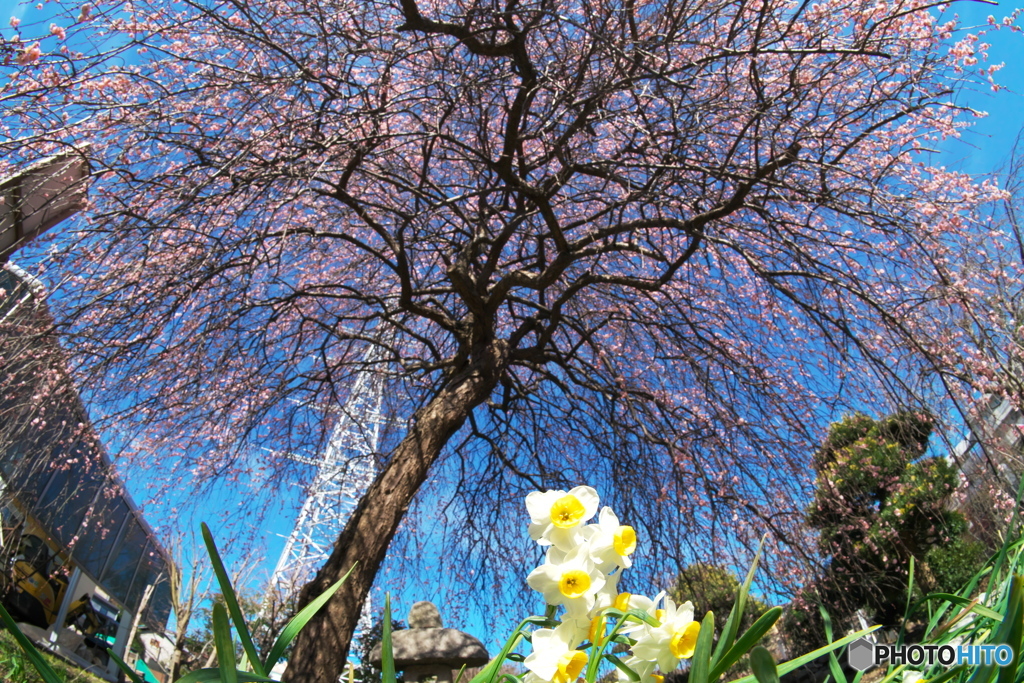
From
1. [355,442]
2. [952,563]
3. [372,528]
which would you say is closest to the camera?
[372,528]

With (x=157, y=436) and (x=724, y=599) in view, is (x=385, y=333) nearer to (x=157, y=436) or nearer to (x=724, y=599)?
(x=157, y=436)

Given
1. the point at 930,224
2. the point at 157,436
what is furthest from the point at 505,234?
the point at 157,436

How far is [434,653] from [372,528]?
8.62 ft

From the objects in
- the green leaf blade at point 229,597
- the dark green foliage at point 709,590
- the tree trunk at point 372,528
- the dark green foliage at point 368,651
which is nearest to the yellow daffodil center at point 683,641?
the green leaf blade at point 229,597

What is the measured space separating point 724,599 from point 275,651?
9.20m

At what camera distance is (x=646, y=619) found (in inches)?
30.6

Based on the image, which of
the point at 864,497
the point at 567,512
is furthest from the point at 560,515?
the point at 864,497

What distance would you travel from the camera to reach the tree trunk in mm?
3781

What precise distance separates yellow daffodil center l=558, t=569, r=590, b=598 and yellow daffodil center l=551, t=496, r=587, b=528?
0.21 feet

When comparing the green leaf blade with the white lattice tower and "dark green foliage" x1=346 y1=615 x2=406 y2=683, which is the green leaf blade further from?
"dark green foliage" x1=346 y1=615 x2=406 y2=683

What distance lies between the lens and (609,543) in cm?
83

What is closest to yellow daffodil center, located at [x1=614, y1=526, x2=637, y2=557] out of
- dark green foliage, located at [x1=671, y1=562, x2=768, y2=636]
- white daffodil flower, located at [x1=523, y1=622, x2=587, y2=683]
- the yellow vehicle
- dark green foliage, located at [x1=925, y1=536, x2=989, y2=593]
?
white daffodil flower, located at [x1=523, y1=622, x2=587, y2=683]

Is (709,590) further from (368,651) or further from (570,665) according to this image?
(570,665)

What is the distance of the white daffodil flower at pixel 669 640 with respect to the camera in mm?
769
